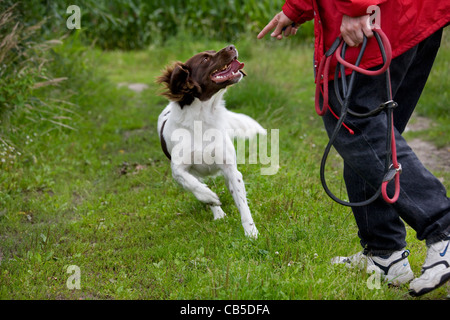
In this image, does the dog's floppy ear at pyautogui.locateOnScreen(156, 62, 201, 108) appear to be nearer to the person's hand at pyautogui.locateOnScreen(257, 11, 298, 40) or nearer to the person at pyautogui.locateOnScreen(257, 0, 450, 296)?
the person's hand at pyautogui.locateOnScreen(257, 11, 298, 40)

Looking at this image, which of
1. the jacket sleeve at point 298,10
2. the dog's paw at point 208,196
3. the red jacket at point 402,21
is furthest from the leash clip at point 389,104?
the dog's paw at point 208,196

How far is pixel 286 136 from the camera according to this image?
5449mm

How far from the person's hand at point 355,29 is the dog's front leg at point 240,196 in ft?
4.50

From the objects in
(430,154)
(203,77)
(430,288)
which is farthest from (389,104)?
(430,154)

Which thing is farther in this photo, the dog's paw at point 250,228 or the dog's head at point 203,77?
the dog's head at point 203,77

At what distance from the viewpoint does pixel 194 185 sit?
340 centimetres

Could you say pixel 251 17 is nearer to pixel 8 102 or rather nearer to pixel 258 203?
pixel 8 102

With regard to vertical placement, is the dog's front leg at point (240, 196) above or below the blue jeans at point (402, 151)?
below

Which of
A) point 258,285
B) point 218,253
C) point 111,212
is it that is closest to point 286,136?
point 111,212

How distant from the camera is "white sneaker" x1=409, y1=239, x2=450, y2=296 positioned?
2.25 m

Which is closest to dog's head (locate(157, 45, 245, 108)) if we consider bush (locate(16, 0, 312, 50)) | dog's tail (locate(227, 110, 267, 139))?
dog's tail (locate(227, 110, 267, 139))

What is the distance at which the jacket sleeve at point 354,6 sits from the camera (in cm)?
201

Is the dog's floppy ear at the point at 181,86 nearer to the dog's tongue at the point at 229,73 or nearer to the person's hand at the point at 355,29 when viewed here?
the dog's tongue at the point at 229,73

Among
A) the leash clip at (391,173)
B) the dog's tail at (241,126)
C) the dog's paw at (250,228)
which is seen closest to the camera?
the leash clip at (391,173)
